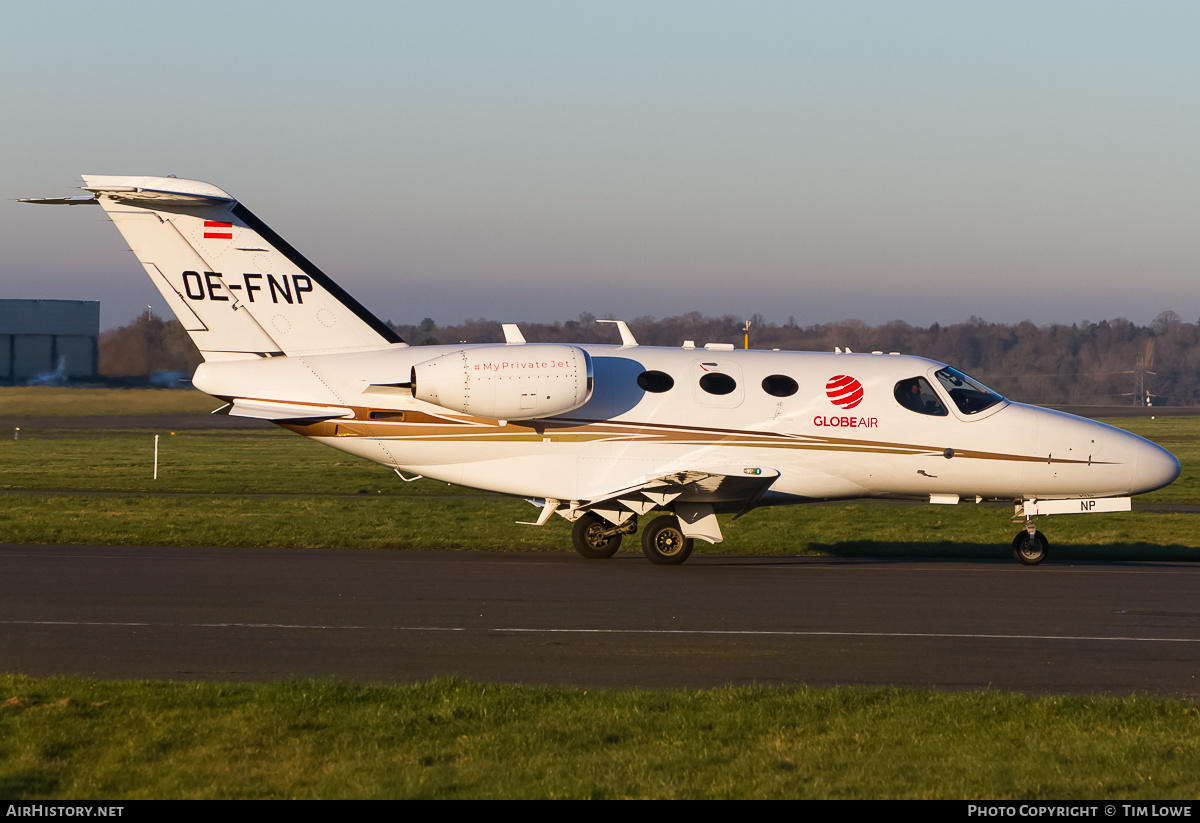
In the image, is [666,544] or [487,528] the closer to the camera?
[666,544]

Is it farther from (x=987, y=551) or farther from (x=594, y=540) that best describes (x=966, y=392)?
(x=594, y=540)

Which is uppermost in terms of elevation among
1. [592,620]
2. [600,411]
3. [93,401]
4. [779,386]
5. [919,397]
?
[779,386]

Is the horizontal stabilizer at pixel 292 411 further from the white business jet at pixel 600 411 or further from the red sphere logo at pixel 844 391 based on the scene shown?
the red sphere logo at pixel 844 391

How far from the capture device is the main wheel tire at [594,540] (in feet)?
61.2

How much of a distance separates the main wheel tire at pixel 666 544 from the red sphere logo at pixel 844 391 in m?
3.12

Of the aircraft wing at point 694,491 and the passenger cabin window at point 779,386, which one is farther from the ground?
the passenger cabin window at point 779,386

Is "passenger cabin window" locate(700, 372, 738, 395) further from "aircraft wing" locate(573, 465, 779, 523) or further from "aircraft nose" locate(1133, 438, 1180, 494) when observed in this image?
"aircraft nose" locate(1133, 438, 1180, 494)

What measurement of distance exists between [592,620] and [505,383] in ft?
17.2

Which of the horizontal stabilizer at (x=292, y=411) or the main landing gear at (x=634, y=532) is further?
the main landing gear at (x=634, y=532)

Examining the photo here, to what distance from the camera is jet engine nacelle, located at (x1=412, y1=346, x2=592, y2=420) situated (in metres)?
17.1

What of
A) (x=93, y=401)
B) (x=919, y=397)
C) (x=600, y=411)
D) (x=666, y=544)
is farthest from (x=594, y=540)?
(x=93, y=401)

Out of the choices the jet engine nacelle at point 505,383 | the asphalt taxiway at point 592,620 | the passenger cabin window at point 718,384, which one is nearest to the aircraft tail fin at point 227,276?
the jet engine nacelle at point 505,383

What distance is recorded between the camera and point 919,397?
18594mm
